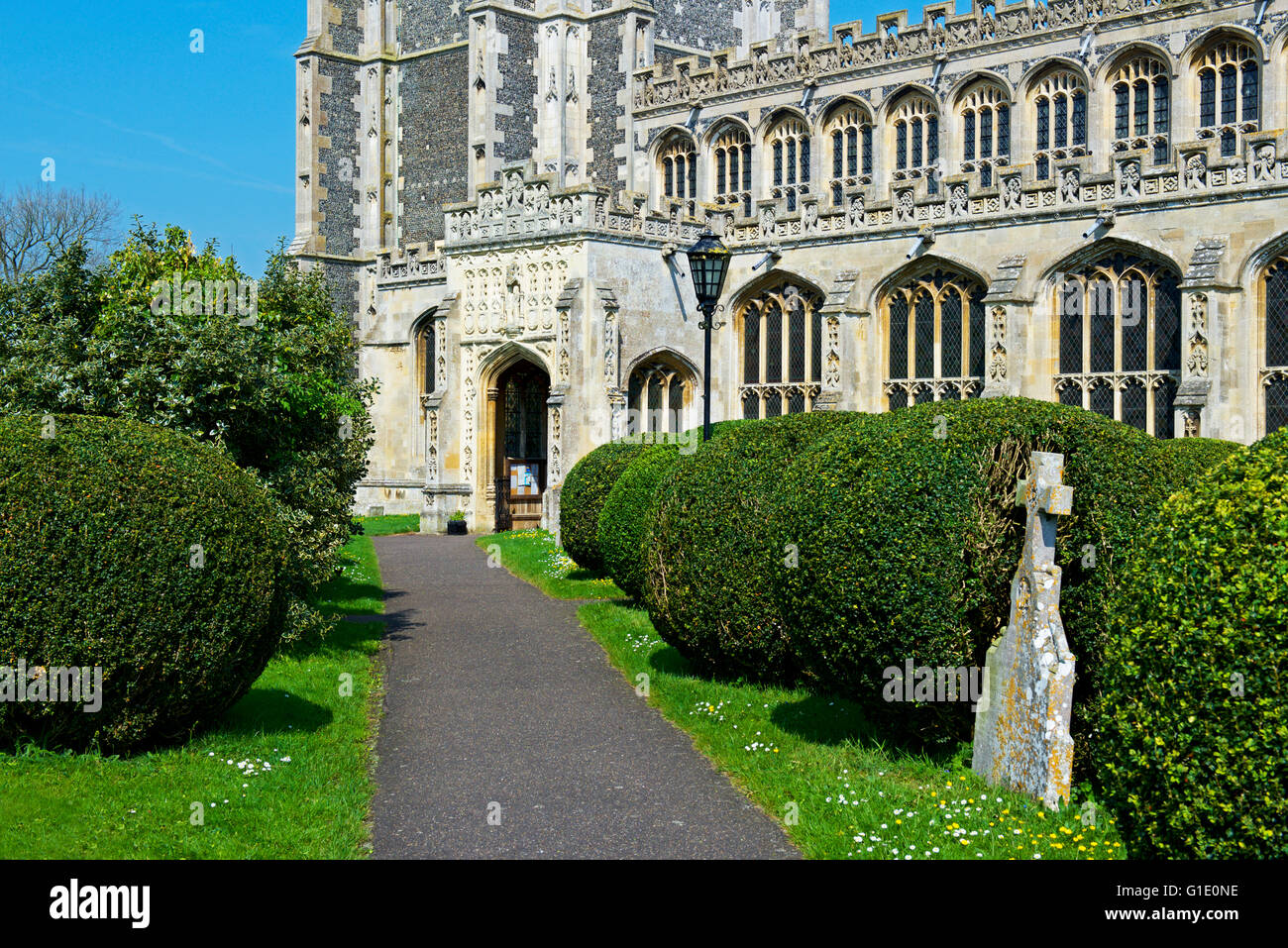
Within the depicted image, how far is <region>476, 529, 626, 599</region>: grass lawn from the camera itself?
19.4 metres

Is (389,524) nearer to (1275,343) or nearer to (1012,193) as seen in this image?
(1012,193)

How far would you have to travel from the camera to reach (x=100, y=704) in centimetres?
848

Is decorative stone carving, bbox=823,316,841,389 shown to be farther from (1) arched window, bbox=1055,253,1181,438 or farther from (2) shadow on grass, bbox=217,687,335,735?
(2) shadow on grass, bbox=217,687,335,735

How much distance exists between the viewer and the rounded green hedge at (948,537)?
27.5 feet

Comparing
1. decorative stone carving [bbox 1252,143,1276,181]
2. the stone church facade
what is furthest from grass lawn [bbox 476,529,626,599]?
decorative stone carving [bbox 1252,143,1276,181]

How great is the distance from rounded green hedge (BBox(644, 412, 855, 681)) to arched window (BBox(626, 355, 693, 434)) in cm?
1596

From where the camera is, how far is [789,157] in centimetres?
3350

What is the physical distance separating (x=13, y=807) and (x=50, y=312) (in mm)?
6514

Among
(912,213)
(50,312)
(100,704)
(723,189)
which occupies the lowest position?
(100,704)

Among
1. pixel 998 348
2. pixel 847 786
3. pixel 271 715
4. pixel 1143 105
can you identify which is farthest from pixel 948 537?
pixel 1143 105

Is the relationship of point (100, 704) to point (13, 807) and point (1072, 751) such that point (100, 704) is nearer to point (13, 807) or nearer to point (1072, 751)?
point (13, 807)

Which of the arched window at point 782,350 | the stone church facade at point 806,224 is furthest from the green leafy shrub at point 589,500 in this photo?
the arched window at point 782,350

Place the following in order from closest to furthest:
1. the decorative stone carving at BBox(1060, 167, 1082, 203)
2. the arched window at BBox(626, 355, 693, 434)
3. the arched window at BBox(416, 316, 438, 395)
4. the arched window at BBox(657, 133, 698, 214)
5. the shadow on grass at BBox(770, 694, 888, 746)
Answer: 1. the shadow on grass at BBox(770, 694, 888, 746)
2. the decorative stone carving at BBox(1060, 167, 1082, 203)
3. the arched window at BBox(626, 355, 693, 434)
4. the arched window at BBox(657, 133, 698, 214)
5. the arched window at BBox(416, 316, 438, 395)
